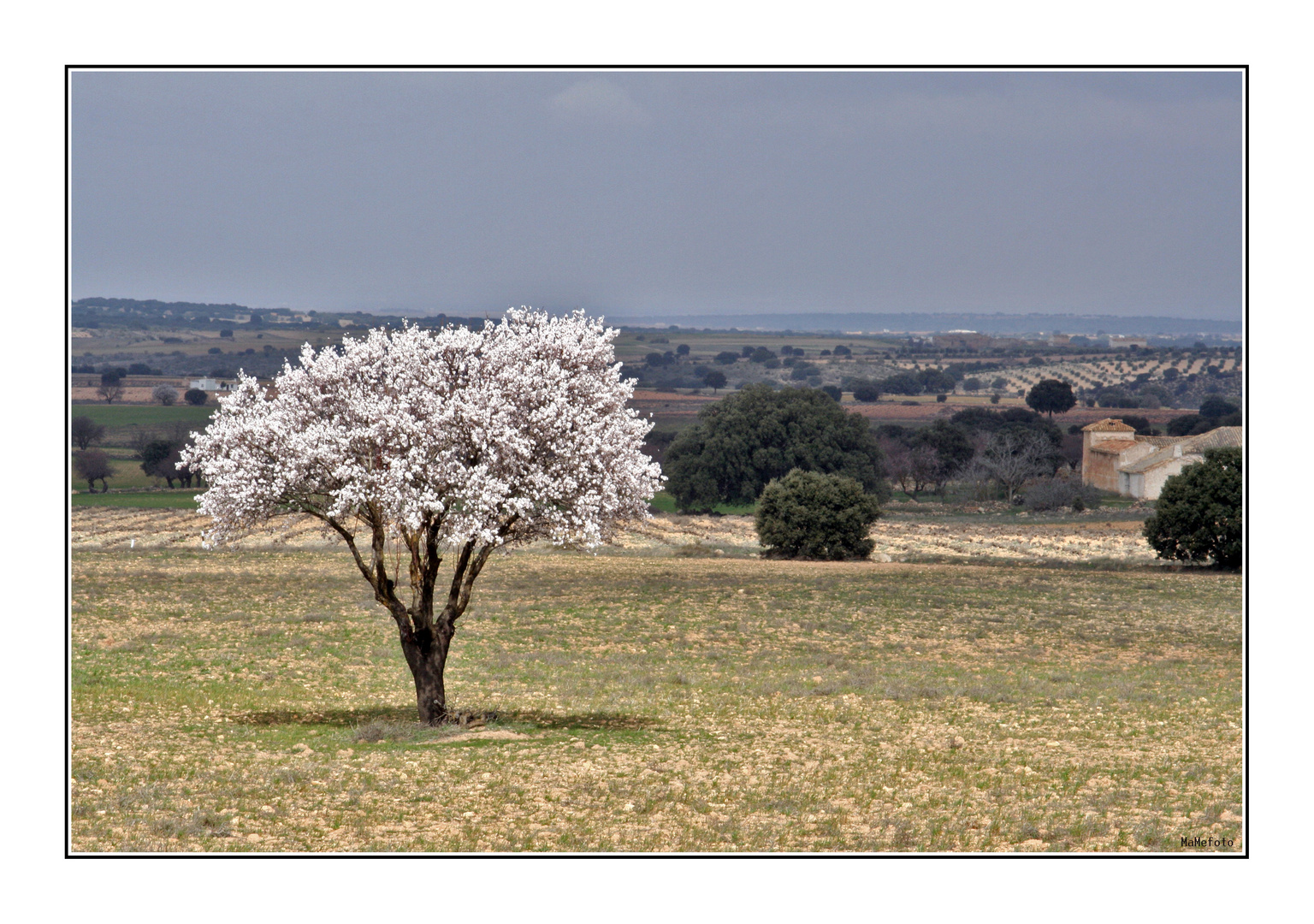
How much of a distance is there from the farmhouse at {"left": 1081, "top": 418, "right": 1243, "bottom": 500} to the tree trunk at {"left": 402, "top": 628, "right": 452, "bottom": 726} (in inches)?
3075

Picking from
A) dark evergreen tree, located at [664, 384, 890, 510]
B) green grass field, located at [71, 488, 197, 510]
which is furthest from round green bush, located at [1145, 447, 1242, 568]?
green grass field, located at [71, 488, 197, 510]

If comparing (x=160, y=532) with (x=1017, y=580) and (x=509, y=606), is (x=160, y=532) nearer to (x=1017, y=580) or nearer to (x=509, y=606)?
(x=509, y=606)

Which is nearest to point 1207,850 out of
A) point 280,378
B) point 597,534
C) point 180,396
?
A: point 597,534

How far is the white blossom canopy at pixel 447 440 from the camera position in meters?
16.1

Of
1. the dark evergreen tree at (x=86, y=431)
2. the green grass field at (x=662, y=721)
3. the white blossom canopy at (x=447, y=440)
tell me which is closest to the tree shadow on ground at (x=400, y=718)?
the green grass field at (x=662, y=721)

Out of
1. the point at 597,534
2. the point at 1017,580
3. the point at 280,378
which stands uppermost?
the point at 280,378

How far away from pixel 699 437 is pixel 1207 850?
83939 millimetres

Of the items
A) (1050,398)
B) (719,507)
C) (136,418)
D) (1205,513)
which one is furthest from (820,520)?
(1050,398)

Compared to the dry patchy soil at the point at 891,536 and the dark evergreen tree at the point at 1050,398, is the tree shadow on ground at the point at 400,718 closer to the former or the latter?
the dry patchy soil at the point at 891,536

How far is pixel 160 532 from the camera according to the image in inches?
2594

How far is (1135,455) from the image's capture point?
10188 cm

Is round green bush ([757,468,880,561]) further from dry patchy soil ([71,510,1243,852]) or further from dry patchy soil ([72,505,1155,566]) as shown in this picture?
dry patchy soil ([71,510,1243,852])

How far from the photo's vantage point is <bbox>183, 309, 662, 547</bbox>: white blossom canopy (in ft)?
53.0

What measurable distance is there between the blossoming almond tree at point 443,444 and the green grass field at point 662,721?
3.23 metres
